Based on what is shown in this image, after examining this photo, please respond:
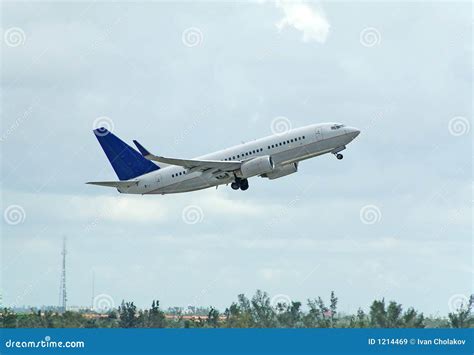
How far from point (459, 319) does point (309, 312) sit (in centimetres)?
1509

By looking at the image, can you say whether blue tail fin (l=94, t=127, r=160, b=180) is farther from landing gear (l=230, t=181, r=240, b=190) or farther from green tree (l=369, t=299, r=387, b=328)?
green tree (l=369, t=299, r=387, b=328)

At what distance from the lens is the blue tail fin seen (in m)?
96.0

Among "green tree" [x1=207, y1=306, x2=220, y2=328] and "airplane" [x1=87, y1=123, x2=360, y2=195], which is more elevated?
"airplane" [x1=87, y1=123, x2=360, y2=195]

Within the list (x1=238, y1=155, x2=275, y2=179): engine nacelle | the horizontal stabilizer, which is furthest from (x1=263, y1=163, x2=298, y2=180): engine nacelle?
the horizontal stabilizer

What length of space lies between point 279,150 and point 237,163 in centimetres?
341

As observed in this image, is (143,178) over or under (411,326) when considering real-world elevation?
over

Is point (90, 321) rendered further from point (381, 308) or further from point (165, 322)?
point (381, 308)

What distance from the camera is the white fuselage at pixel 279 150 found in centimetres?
8625

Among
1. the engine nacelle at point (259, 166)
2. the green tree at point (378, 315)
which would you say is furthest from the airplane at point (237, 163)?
the green tree at point (378, 315)

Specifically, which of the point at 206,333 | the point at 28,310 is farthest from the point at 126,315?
the point at 206,333

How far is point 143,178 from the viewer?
9425 cm

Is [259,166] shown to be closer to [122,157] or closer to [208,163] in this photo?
[208,163]

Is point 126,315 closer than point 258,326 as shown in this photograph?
No

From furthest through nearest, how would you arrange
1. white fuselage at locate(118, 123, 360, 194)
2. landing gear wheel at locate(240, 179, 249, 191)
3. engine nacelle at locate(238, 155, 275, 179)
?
landing gear wheel at locate(240, 179, 249, 191) → engine nacelle at locate(238, 155, 275, 179) → white fuselage at locate(118, 123, 360, 194)
